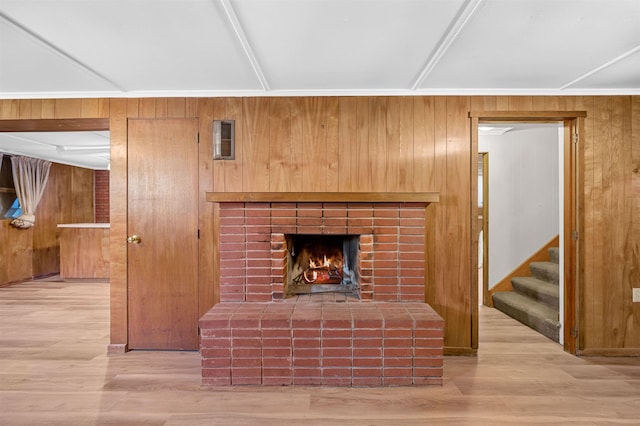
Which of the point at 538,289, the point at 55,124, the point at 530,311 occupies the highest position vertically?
the point at 55,124

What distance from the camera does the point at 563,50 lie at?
6.55 feet

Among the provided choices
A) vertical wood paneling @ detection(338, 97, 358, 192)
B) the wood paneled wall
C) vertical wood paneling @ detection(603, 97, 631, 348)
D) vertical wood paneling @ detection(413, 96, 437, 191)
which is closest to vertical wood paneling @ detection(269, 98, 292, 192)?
the wood paneled wall

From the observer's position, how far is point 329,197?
2418 millimetres

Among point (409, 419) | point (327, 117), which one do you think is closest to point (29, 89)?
point (327, 117)

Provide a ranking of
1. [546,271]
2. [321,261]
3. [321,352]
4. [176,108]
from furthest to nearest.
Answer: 1. [546,271]
2. [321,261]
3. [176,108]
4. [321,352]

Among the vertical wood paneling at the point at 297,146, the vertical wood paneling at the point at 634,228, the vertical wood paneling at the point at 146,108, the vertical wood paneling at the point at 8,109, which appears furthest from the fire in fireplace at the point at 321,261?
the vertical wood paneling at the point at 8,109

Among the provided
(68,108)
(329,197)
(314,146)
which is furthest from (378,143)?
(68,108)

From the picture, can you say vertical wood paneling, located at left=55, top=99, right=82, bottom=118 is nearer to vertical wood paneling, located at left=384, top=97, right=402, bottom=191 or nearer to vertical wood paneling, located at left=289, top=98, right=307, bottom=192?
vertical wood paneling, located at left=289, top=98, right=307, bottom=192

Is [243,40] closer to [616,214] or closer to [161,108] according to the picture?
[161,108]

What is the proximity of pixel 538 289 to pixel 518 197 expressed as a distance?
113 cm

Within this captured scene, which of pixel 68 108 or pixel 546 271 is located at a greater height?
pixel 68 108

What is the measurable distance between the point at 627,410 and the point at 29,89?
4.66 metres

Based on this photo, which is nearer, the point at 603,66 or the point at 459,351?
the point at 603,66

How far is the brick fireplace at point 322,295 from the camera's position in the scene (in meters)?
2.14
